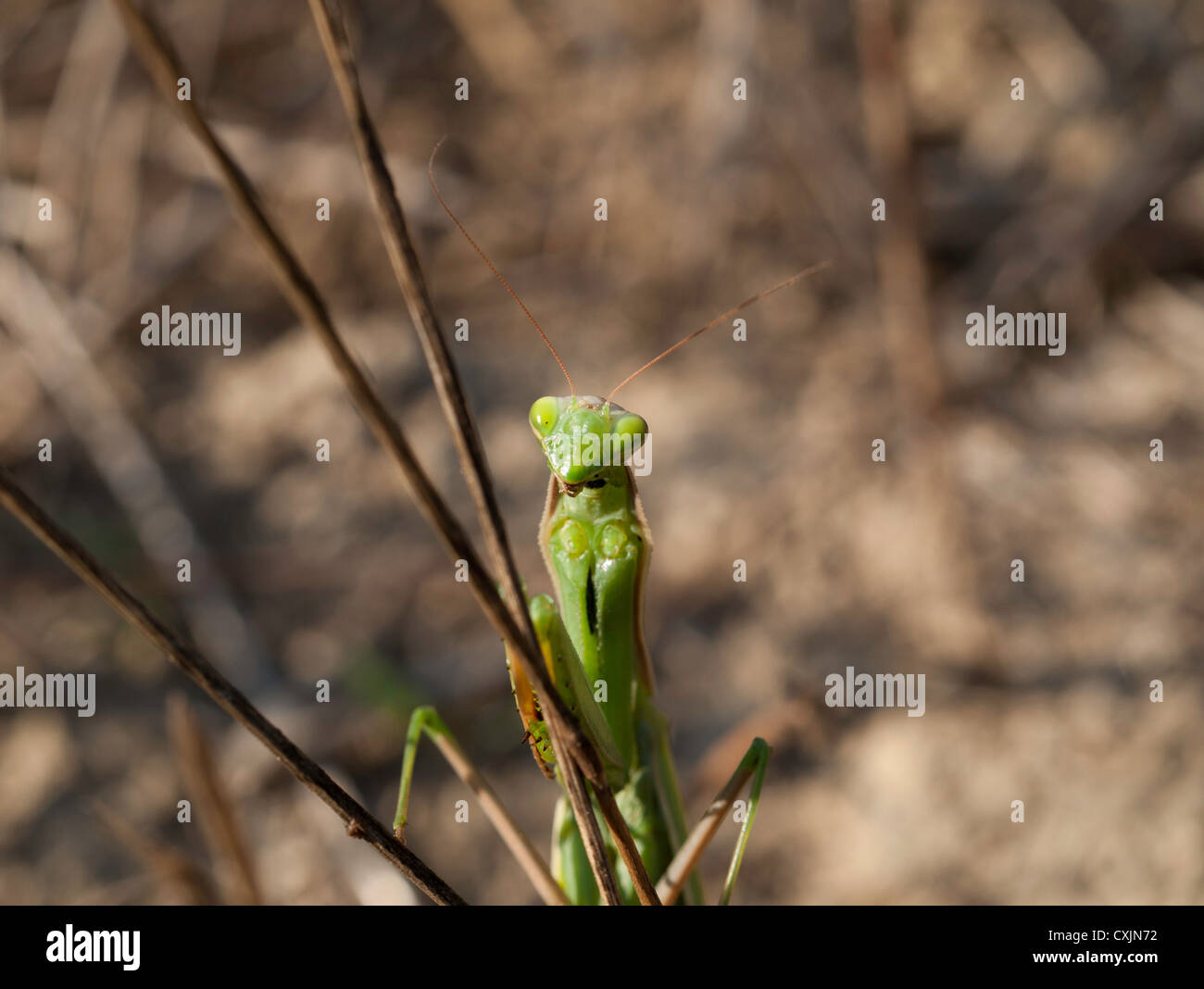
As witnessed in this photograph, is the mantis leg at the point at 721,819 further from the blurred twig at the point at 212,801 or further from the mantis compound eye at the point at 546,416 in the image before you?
the blurred twig at the point at 212,801

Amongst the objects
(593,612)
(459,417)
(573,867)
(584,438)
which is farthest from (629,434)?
(573,867)

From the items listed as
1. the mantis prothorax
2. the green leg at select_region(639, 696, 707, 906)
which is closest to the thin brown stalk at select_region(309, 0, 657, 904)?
the mantis prothorax

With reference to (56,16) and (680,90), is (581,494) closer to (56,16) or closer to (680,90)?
(680,90)

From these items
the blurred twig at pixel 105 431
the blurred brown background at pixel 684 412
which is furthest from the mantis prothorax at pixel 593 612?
the blurred twig at pixel 105 431

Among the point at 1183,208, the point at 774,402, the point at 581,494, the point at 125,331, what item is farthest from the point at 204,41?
the point at 1183,208

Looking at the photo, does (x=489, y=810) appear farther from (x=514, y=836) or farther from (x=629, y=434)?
(x=629, y=434)

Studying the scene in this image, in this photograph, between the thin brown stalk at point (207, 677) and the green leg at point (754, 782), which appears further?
the green leg at point (754, 782)
